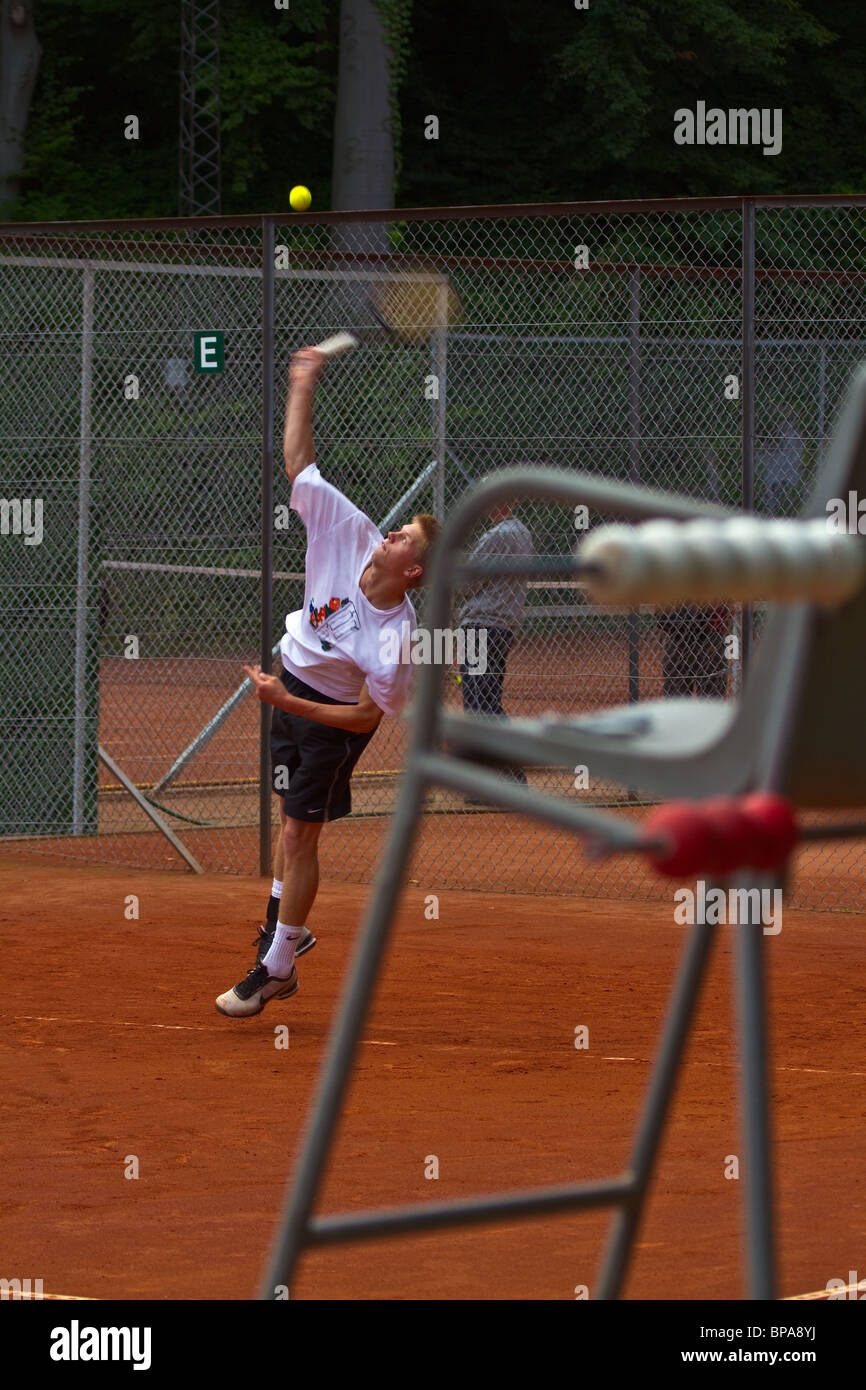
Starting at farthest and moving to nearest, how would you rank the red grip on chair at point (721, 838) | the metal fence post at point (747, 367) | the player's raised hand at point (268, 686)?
the metal fence post at point (747, 367) → the player's raised hand at point (268, 686) → the red grip on chair at point (721, 838)

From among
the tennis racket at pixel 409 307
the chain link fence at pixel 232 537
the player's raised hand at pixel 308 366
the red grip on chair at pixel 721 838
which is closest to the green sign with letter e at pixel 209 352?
the chain link fence at pixel 232 537

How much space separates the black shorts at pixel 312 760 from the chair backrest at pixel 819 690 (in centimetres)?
538

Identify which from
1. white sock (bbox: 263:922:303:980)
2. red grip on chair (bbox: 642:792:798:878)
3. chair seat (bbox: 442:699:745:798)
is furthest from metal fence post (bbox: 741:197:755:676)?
red grip on chair (bbox: 642:792:798:878)

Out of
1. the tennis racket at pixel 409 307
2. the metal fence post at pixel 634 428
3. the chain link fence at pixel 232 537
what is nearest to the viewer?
the chain link fence at pixel 232 537

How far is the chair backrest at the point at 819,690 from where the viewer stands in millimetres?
2055

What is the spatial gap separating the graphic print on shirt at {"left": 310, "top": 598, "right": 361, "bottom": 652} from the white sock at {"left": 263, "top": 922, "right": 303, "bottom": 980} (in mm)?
998

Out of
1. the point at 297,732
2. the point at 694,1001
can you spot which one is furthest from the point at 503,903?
the point at 694,1001

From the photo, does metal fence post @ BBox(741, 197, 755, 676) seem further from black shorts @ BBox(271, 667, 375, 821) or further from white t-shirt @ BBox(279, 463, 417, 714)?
black shorts @ BBox(271, 667, 375, 821)

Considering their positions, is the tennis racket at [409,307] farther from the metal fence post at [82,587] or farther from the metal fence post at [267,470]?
the metal fence post at [82,587]

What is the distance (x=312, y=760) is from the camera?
296 inches

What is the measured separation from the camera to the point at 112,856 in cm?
1173

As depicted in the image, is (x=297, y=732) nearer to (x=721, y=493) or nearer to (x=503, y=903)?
(x=503, y=903)

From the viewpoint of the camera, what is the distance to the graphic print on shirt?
24.5ft
